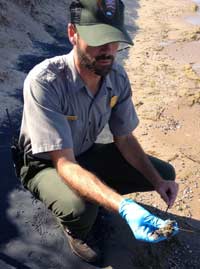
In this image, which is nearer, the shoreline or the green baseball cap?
the green baseball cap

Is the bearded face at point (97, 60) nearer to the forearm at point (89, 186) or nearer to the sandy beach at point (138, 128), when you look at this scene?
the forearm at point (89, 186)

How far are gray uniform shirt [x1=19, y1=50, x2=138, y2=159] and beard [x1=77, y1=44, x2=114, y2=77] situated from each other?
11cm

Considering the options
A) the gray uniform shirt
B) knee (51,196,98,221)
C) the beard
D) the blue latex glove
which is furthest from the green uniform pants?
the beard

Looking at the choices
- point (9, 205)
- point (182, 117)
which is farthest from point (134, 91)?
point (9, 205)

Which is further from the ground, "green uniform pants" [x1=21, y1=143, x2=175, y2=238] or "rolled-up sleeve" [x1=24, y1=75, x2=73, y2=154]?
"rolled-up sleeve" [x1=24, y1=75, x2=73, y2=154]

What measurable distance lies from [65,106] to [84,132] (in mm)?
261

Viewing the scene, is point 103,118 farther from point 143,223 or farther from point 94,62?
point 143,223

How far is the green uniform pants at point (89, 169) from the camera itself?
2582 mm

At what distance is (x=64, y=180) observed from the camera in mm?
2496

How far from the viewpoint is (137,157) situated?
299 centimetres

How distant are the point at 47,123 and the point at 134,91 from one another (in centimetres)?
356

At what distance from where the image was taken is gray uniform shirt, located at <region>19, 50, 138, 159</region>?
248cm

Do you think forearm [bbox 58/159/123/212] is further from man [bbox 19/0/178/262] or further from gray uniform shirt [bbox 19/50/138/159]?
gray uniform shirt [bbox 19/50/138/159]

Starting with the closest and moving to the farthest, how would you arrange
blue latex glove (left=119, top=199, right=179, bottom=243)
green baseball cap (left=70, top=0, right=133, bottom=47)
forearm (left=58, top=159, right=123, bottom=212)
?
blue latex glove (left=119, top=199, right=179, bottom=243)
forearm (left=58, top=159, right=123, bottom=212)
green baseball cap (left=70, top=0, right=133, bottom=47)
